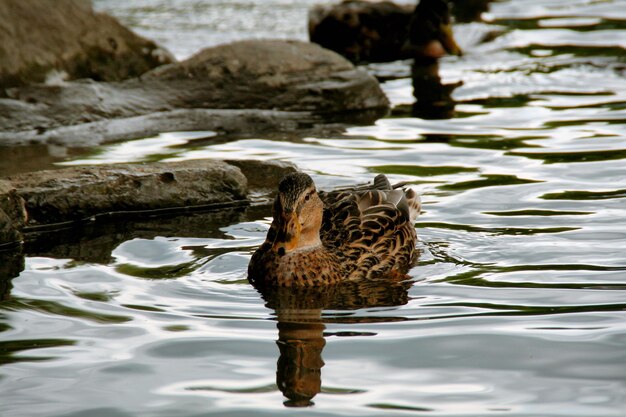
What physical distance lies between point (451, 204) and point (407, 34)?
27.8 feet

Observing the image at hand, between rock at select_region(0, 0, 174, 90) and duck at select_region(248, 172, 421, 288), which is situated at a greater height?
rock at select_region(0, 0, 174, 90)

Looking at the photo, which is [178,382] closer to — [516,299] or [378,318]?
[378,318]

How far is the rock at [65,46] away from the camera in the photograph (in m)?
12.4

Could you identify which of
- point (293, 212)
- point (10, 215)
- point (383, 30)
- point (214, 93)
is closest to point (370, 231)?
point (293, 212)

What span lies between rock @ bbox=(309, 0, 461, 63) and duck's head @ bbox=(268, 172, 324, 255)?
9.68m

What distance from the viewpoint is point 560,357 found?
5.59m

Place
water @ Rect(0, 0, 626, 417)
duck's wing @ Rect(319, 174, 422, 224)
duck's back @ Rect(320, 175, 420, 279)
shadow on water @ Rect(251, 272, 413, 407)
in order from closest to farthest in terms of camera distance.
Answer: water @ Rect(0, 0, 626, 417), shadow on water @ Rect(251, 272, 413, 407), duck's back @ Rect(320, 175, 420, 279), duck's wing @ Rect(319, 174, 422, 224)

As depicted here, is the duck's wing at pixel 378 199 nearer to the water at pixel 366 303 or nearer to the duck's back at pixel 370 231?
the duck's back at pixel 370 231

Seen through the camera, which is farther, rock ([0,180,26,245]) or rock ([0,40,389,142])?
rock ([0,40,389,142])

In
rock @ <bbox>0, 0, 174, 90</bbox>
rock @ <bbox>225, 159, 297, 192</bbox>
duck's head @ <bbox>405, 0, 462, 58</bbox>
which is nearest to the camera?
rock @ <bbox>225, 159, 297, 192</bbox>

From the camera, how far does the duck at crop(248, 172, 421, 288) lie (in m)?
6.88

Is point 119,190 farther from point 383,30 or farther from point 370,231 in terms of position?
point 383,30

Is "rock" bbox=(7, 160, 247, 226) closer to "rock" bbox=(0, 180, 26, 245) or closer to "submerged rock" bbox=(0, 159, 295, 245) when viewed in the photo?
"submerged rock" bbox=(0, 159, 295, 245)

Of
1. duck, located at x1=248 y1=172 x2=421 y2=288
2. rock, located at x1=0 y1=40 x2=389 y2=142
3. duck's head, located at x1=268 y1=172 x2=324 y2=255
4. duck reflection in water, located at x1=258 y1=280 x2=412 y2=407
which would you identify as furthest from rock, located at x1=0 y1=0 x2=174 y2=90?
duck reflection in water, located at x1=258 y1=280 x2=412 y2=407
